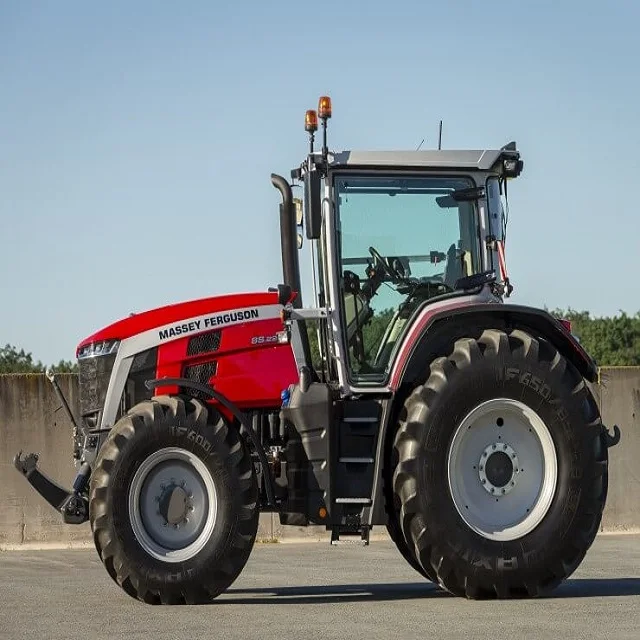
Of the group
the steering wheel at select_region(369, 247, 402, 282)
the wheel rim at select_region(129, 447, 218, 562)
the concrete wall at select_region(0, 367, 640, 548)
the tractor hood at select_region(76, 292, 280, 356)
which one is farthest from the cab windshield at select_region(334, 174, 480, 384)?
the concrete wall at select_region(0, 367, 640, 548)

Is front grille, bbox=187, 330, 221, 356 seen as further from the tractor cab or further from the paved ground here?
the paved ground

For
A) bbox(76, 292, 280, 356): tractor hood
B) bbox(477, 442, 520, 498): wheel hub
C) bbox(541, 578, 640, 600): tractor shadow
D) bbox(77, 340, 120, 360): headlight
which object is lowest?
bbox(541, 578, 640, 600): tractor shadow

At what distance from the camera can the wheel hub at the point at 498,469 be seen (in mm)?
9789

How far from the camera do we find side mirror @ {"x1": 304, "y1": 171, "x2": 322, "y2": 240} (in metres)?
9.51

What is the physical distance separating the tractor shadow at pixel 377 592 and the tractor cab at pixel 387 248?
155cm

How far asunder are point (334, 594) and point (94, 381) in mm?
2377

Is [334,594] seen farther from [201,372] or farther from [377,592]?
[201,372]

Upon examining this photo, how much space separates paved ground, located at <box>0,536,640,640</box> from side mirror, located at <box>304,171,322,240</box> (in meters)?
2.51

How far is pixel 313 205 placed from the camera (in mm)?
9586

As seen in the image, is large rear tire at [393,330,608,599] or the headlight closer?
large rear tire at [393,330,608,599]

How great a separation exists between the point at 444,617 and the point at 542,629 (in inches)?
31.9

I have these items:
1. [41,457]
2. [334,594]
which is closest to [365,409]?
[334,594]

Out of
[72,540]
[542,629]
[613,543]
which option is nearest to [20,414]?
[72,540]

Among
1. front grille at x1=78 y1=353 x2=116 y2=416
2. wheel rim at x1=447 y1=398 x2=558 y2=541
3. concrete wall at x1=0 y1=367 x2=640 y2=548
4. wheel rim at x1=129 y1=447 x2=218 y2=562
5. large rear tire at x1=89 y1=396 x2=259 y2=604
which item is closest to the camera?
large rear tire at x1=89 y1=396 x2=259 y2=604
